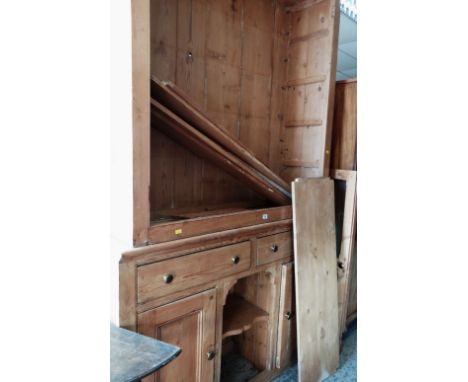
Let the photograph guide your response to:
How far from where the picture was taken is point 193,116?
1476 mm

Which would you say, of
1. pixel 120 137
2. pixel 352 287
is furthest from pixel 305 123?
pixel 120 137

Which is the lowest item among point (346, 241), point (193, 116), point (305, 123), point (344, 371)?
point (344, 371)

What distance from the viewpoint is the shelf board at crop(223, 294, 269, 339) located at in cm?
181

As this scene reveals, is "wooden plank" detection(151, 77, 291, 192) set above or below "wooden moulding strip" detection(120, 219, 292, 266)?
above

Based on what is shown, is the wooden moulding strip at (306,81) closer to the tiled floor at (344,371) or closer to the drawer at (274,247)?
the drawer at (274,247)

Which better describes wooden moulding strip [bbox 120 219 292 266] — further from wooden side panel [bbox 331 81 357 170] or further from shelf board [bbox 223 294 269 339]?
wooden side panel [bbox 331 81 357 170]

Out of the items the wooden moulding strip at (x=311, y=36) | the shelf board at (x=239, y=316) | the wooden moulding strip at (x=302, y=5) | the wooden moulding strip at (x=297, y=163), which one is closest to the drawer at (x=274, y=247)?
the shelf board at (x=239, y=316)

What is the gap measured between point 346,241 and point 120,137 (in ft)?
5.40

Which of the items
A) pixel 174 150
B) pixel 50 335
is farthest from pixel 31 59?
pixel 174 150

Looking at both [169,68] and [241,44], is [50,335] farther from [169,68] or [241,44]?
[241,44]

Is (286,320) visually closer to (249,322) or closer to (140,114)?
(249,322)

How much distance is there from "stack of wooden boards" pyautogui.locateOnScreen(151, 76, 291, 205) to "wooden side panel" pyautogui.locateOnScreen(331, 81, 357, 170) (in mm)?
580

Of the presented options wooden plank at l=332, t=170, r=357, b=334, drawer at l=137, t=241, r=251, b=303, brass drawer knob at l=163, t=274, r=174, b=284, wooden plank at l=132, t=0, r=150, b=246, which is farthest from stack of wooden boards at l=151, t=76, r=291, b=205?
brass drawer knob at l=163, t=274, r=174, b=284
